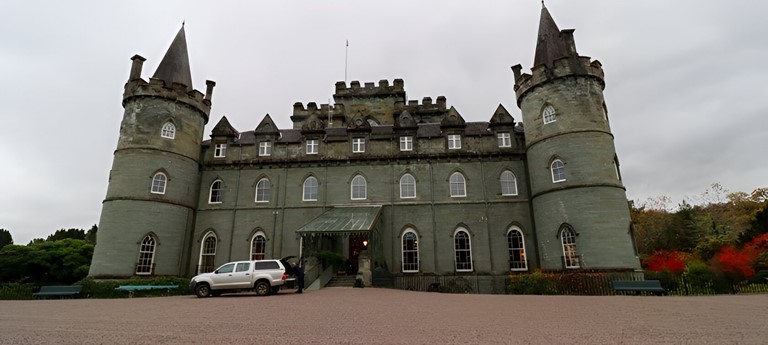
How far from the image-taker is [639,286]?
16438mm

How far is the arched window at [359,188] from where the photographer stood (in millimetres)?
26000

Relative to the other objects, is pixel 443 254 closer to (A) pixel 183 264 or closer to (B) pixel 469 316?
(B) pixel 469 316

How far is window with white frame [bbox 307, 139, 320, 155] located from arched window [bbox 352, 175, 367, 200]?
3656mm

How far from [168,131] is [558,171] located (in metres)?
24.9

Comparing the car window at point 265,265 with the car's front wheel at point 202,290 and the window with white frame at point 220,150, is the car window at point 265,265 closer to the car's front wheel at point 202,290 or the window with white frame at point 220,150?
the car's front wheel at point 202,290

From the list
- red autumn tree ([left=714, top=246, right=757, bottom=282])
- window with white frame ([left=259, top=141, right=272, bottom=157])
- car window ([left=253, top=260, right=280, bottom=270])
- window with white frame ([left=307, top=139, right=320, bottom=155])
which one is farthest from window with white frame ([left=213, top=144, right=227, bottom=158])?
red autumn tree ([left=714, top=246, right=757, bottom=282])

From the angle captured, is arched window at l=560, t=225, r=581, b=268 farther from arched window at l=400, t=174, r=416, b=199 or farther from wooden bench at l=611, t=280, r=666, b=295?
arched window at l=400, t=174, r=416, b=199

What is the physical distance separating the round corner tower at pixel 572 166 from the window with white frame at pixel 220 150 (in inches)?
836

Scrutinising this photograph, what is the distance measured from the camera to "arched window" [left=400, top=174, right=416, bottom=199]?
84.2ft

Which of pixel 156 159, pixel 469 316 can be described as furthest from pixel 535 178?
pixel 156 159

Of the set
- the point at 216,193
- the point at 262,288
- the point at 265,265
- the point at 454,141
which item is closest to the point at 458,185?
the point at 454,141

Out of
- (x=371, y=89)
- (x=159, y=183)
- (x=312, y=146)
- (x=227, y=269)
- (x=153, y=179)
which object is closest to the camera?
(x=227, y=269)

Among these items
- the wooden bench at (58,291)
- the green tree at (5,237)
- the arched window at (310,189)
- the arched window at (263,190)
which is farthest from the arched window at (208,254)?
the green tree at (5,237)

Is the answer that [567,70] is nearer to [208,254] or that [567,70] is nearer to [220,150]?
[220,150]
